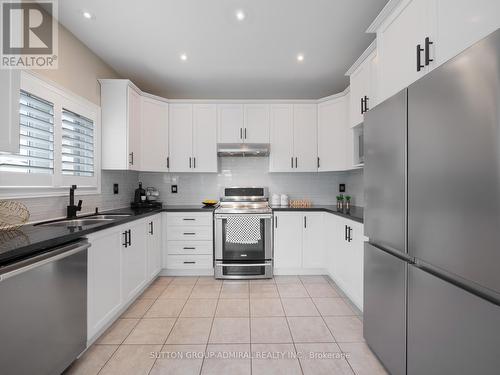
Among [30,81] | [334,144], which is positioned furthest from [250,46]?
[30,81]

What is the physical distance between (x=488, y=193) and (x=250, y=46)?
242cm

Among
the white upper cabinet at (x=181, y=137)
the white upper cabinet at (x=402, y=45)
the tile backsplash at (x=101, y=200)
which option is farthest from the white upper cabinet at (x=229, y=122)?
the white upper cabinet at (x=402, y=45)

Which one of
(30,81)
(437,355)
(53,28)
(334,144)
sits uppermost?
(53,28)

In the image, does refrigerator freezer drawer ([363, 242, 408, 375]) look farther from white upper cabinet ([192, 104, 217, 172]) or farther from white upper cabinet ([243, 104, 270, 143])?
white upper cabinet ([192, 104, 217, 172])

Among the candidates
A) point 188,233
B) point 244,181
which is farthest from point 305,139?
point 188,233

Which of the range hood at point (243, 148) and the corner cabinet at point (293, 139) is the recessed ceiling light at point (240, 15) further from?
the range hood at point (243, 148)

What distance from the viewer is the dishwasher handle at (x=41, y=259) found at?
1.11 meters

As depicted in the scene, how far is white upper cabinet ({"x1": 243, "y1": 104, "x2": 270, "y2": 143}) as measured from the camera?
3.61 metres

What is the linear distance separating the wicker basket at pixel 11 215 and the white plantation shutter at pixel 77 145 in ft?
2.17

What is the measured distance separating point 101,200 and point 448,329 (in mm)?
3190

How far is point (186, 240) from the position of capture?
10.9 feet

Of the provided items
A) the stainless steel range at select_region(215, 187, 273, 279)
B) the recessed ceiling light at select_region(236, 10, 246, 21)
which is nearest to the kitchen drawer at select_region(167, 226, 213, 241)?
the stainless steel range at select_region(215, 187, 273, 279)

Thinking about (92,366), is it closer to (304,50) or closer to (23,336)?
(23,336)

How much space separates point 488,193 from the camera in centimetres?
85
